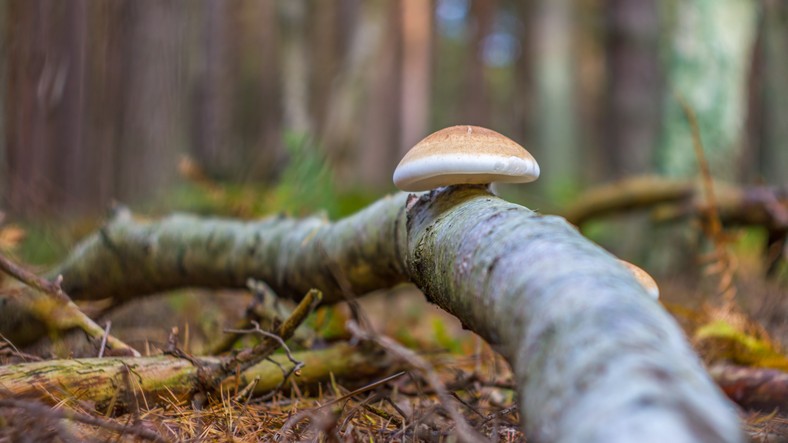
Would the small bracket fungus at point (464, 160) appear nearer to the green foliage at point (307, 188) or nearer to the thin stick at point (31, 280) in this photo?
the thin stick at point (31, 280)

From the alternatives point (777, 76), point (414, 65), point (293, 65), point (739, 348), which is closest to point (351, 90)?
point (293, 65)

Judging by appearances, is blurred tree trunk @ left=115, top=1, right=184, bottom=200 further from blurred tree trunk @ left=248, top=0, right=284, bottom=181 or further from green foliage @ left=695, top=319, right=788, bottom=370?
blurred tree trunk @ left=248, top=0, right=284, bottom=181

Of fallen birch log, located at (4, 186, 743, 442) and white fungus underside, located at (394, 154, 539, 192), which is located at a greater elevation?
white fungus underside, located at (394, 154, 539, 192)

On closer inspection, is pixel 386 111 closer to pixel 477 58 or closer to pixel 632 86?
pixel 477 58

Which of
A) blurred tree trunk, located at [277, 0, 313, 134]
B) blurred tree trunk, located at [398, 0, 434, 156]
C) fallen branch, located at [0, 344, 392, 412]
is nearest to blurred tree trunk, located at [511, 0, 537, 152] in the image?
blurred tree trunk, located at [398, 0, 434, 156]

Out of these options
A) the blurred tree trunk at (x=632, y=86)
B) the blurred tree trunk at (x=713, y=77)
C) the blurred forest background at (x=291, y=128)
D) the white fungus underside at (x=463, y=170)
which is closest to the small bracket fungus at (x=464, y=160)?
the white fungus underside at (x=463, y=170)

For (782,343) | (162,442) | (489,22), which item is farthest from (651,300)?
(489,22)
